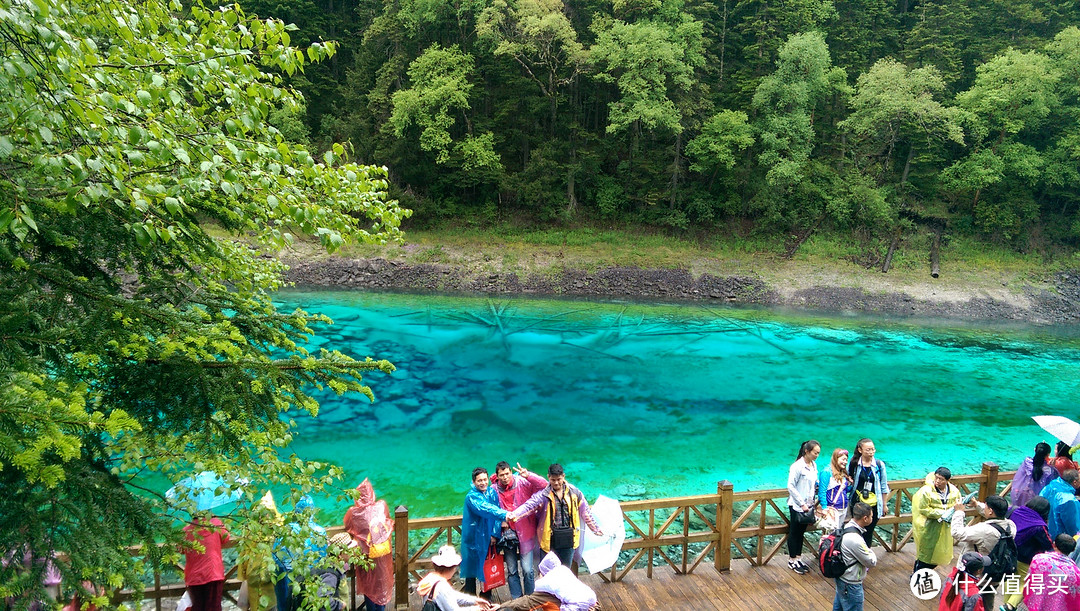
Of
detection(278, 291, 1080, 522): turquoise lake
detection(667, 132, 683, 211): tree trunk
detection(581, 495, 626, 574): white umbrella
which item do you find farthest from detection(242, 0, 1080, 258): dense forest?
detection(581, 495, 626, 574): white umbrella

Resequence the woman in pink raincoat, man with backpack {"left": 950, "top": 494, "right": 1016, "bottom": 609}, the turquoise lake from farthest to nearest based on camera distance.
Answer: the turquoise lake → man with backpack {"left": 950, "top": 494, "right": 1016, "bottom": 609} → the woman in pink raincoat

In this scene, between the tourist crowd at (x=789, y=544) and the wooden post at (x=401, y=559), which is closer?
the tourist crowd at (x=789, y=544)

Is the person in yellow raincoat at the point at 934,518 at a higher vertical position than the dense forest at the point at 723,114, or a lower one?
lower

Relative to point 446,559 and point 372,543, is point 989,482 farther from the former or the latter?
point 372,543

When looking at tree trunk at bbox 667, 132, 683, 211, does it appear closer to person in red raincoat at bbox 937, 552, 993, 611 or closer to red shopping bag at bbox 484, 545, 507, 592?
person in red raincoat at bbox 937, 552, 993, 611

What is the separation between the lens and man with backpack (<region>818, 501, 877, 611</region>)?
17.5 ft

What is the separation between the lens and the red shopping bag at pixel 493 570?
19.0 feet

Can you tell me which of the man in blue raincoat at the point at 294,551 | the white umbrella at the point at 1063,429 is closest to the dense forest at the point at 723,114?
the white umbrella at the point at 1063,429

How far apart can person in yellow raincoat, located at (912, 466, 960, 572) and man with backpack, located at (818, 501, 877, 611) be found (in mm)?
955

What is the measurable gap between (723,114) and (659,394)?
57.6 feet

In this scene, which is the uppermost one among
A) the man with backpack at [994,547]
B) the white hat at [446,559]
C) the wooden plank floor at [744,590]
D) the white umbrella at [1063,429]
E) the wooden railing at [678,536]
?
the white hat at [446,559]

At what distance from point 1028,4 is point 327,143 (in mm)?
38797

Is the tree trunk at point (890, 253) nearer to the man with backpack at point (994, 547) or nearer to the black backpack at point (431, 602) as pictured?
the man with backpack at point (994, 547)

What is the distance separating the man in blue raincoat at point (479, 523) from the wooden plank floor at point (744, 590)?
2.52 feet
